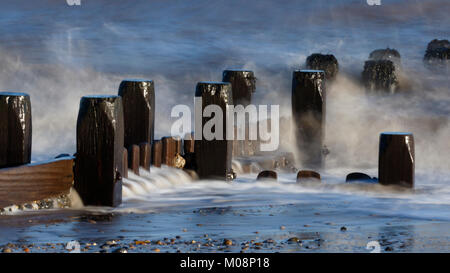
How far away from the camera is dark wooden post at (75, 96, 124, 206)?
6859 millimetres

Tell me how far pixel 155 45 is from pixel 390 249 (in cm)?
2243

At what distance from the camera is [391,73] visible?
19.4 m

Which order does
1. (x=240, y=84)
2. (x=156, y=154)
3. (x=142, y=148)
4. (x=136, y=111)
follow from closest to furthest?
1. (x=142, y=148)
2. (x=136, y=111)
3. (x=156, y=154)
4. (x=240, y=84)

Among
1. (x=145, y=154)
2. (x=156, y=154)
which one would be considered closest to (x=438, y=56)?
(x=156, y=154)

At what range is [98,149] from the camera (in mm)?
6879

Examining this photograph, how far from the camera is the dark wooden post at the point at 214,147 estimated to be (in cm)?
849

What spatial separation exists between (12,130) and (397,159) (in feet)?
12.2

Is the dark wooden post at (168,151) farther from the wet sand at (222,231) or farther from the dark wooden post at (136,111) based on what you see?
the wet sand at (222,231)

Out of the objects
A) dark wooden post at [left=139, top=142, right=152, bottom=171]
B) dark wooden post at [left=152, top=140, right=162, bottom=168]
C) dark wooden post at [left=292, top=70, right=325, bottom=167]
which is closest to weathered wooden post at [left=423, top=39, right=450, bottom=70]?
dark wooden post at [left=292, top=70, right=325, bottom=167]

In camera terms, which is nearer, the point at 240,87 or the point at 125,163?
the point at 125,163

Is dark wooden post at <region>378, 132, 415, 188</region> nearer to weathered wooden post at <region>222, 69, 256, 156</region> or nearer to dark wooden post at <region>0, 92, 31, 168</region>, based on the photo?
weathered wooden post at <region>222, 69, 256, 156</region>

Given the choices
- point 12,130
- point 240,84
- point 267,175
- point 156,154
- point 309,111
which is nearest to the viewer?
point 12,130

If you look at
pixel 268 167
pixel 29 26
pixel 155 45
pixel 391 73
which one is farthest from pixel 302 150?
pixel 29 26

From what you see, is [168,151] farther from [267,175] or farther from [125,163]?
[125,163]
